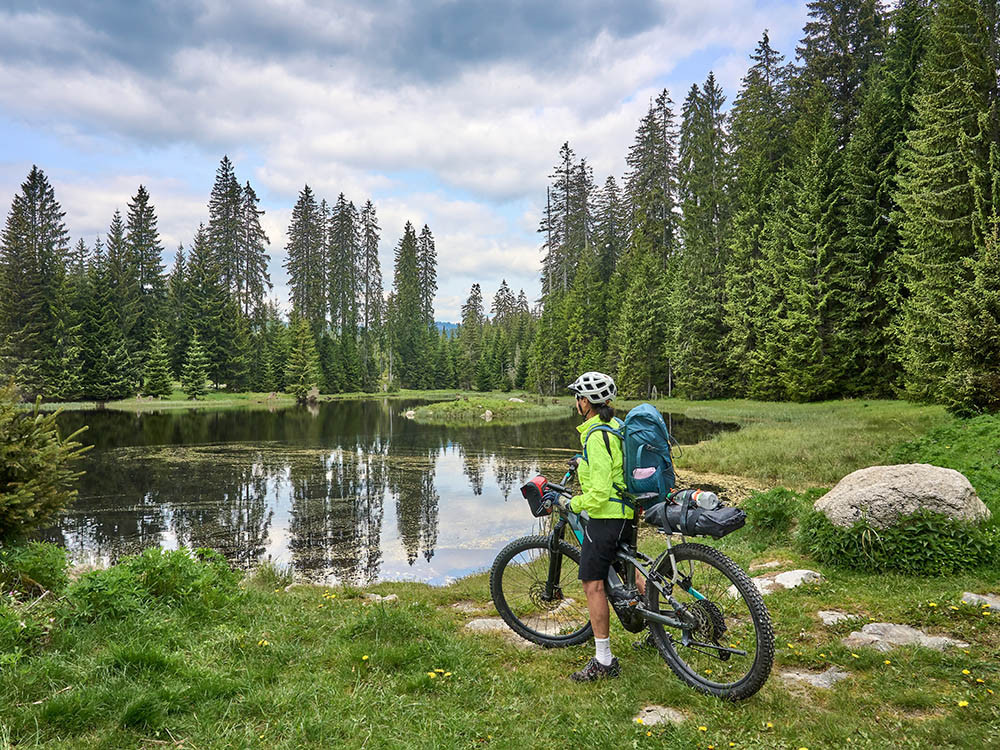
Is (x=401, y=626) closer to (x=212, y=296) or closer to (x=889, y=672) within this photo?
(x=889, y=672)

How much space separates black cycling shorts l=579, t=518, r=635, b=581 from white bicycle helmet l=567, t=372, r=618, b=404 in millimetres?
879

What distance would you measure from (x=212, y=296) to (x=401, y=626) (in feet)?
194

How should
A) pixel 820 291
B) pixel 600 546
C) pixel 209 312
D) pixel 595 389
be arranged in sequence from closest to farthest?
pixel 600 546 → pixel 595 389 → pixel 820 291 → pixel 209 312

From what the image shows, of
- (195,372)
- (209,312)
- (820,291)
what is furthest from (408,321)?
(820,291)

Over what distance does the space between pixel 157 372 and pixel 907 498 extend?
5474 centimetres

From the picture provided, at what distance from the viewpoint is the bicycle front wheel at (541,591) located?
4621 mm

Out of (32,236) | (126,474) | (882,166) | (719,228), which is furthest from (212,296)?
(882,166)

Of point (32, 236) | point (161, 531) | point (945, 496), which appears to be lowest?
point (161, 531)

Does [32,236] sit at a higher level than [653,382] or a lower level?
higher

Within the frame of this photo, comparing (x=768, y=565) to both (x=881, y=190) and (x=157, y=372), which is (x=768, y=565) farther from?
(x=157, y=372)

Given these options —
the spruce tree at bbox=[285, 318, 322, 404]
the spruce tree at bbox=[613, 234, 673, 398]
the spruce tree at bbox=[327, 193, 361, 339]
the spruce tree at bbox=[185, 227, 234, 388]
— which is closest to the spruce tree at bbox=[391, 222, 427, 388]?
the spruce tree at bbox=[327, 193, 361, 339]

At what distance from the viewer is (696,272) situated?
41781mm

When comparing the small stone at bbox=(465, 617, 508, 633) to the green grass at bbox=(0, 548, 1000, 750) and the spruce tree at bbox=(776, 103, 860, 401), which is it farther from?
the spruce tree at bbox=(776, 103, 860, 401)

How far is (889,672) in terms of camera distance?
3.56 m
